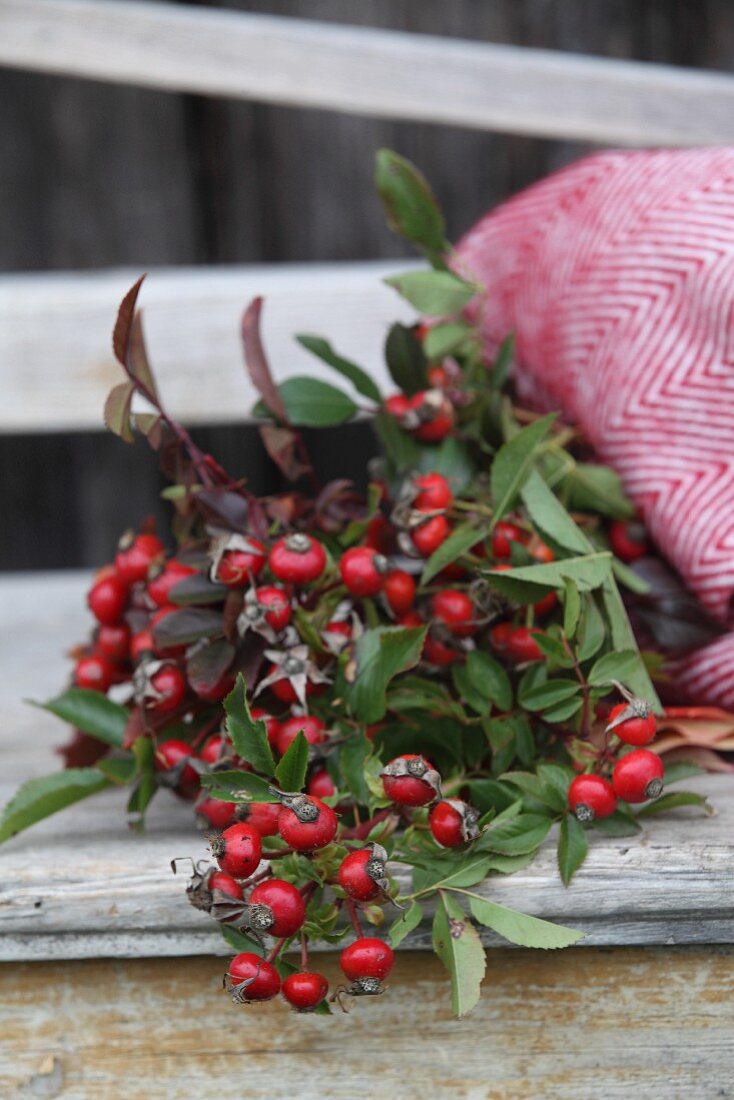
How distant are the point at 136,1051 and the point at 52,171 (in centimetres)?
129

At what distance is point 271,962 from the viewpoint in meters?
0.43

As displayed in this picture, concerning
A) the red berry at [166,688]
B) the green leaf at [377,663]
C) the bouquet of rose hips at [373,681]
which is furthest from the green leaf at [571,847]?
Result: the red berry at [166,688]

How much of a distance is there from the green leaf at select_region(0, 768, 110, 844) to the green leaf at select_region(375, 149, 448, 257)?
417 millimetres

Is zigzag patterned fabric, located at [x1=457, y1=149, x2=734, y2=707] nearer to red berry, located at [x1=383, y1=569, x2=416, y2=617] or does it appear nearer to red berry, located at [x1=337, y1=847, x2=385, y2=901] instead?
red berry, located at [x1=383, y1=569, x2=416, y2=617]

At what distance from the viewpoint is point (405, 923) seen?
0.46m

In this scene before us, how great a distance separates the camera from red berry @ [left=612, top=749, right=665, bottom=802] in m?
0.47

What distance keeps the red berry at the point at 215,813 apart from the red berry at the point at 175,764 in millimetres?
19


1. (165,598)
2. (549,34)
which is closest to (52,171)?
(549,34)

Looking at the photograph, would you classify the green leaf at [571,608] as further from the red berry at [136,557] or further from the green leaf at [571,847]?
the red berry at [136,557]

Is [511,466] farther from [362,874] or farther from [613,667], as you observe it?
[362,874]

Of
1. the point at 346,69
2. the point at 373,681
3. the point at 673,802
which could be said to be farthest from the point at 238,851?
the point at 346,69

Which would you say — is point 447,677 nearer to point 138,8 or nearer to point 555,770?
point 555,770

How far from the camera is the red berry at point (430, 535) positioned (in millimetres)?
574

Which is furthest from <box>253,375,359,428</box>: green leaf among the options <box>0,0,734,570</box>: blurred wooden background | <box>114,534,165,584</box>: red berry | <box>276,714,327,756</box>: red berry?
<box>0,0,734,570</box>: blurred wooden background
